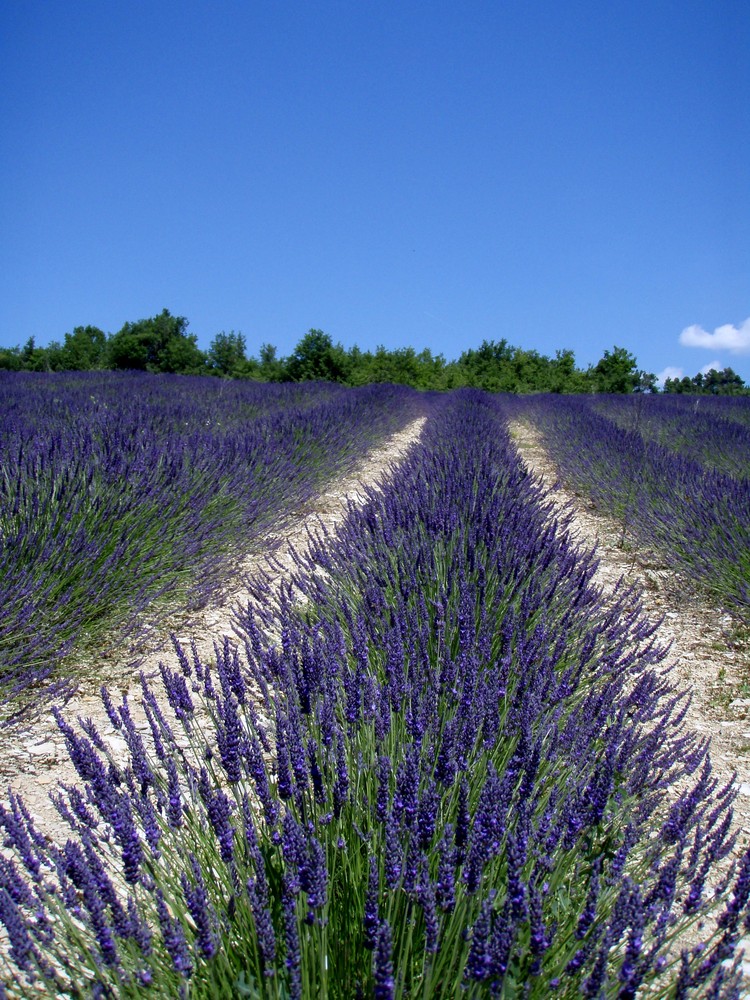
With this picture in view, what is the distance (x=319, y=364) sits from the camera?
99.2 ft

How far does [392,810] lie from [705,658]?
281cm

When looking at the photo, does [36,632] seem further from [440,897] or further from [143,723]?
[440,897]

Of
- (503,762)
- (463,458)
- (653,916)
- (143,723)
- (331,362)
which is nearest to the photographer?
(653,916)

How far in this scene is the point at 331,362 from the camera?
3023 cm

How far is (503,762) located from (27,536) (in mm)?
2137

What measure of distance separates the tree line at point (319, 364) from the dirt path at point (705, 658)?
25.9 meters

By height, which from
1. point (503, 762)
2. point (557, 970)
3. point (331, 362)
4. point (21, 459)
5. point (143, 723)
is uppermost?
point (331, 362)

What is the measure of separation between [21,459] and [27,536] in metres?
0.80

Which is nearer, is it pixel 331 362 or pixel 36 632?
pixel 36 632

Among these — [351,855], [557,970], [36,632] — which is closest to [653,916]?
[557,970]

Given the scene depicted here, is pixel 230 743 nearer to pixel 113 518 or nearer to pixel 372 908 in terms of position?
pixel 372 908

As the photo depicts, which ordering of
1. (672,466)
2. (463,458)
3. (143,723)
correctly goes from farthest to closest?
(672,466) < (463,458) < (143,723)

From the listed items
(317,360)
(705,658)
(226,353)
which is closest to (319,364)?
(317,360)

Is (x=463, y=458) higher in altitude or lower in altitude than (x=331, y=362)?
lower
